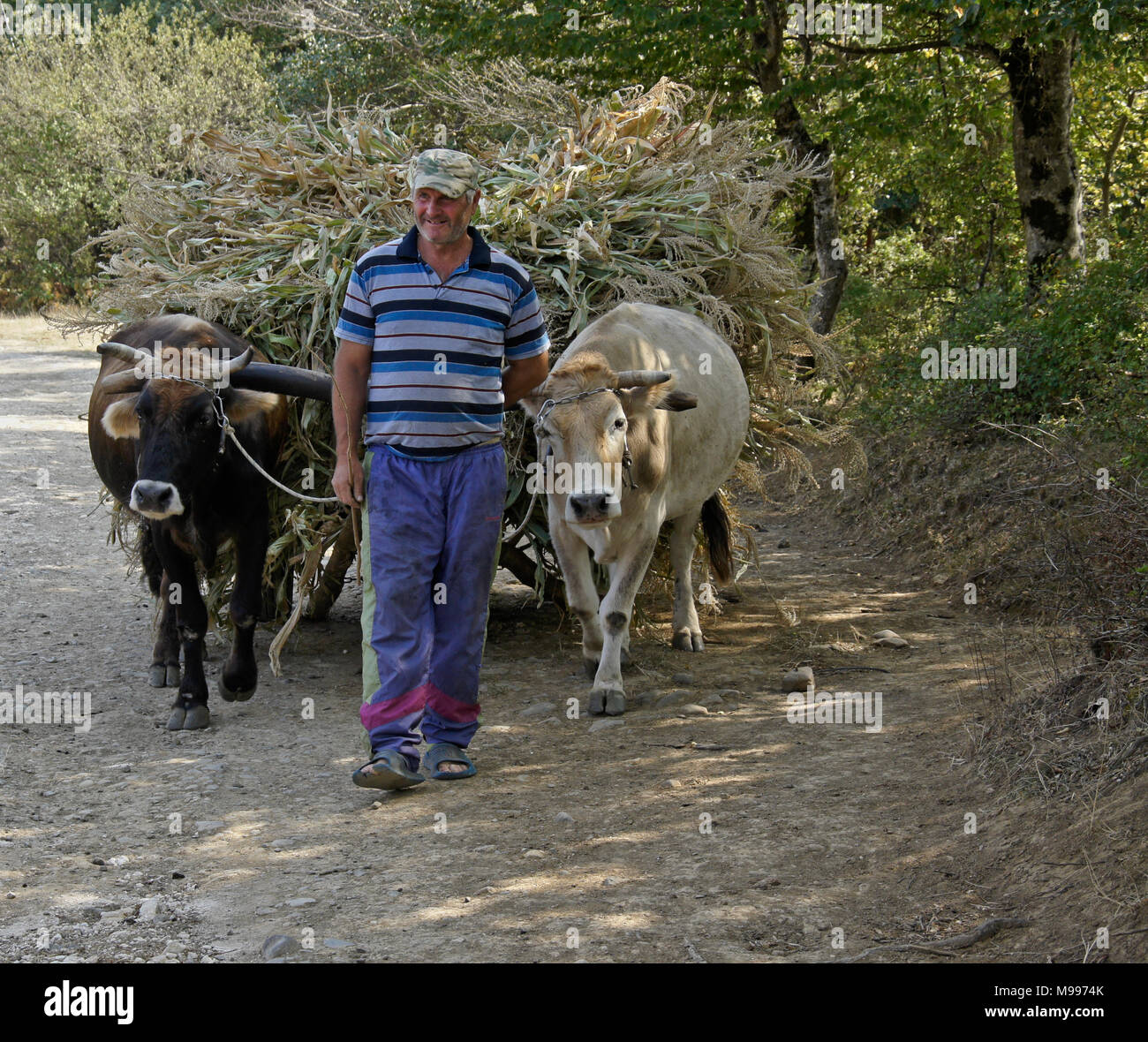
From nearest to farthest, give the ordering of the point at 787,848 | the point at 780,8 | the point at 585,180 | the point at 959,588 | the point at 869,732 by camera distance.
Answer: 1. the point at 787,848
2. the point at 869,732
3. the point at 585,180
4. the point at 959,588
5. the point at 780,8

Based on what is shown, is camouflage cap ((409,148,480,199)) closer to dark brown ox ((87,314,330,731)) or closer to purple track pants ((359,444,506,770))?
purple track pants ((359,444,506,770))

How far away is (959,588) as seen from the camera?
885cm

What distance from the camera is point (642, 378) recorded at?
619 centimetres

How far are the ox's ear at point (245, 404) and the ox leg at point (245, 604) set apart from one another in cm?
57

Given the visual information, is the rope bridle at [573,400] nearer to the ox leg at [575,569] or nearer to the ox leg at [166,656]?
the ox leg at [575,569]

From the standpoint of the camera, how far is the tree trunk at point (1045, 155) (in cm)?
1130

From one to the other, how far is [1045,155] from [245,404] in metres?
8.35

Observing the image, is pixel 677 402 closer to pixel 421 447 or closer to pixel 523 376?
pixel 523 376

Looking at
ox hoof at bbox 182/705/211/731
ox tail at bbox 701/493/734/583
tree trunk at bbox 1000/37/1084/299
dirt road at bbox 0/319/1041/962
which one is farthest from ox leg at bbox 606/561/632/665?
tree trunk at bbox 1000/37/1084/299

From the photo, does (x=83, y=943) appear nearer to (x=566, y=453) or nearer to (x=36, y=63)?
(x=566, y=453)

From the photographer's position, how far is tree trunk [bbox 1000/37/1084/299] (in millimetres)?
11305

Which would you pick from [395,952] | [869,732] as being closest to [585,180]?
[869,732]

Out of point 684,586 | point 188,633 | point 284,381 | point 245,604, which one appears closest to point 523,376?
point 284,381

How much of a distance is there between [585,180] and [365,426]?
2.85 m
